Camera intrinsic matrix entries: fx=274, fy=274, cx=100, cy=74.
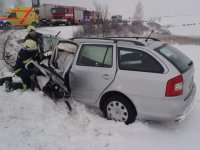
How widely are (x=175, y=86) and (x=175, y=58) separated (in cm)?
74

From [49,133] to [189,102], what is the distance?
2.61 metres

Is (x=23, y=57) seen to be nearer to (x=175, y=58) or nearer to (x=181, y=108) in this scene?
(x=175, y=58)

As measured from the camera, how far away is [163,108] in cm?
482

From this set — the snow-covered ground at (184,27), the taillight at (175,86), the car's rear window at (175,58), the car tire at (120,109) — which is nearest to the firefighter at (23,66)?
the car tire at (120,109)

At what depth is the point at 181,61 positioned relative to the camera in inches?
209

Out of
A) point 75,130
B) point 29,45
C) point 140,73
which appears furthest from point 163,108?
point 29,45

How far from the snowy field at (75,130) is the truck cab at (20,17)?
83.8 feet

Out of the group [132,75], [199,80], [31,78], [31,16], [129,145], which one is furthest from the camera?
[31,16]

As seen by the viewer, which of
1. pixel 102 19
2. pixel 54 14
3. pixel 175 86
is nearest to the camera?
pixel 175 86

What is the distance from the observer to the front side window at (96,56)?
5.45 meters

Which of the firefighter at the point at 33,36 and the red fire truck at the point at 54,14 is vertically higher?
the firefighter at the point at 33,36

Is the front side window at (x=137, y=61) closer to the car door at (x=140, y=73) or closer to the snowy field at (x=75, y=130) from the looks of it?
the car door at (x=140, y=73)

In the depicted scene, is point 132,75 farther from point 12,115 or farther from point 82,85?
point 12,115

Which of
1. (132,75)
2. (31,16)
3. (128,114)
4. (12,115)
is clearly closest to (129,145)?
(128,114)
